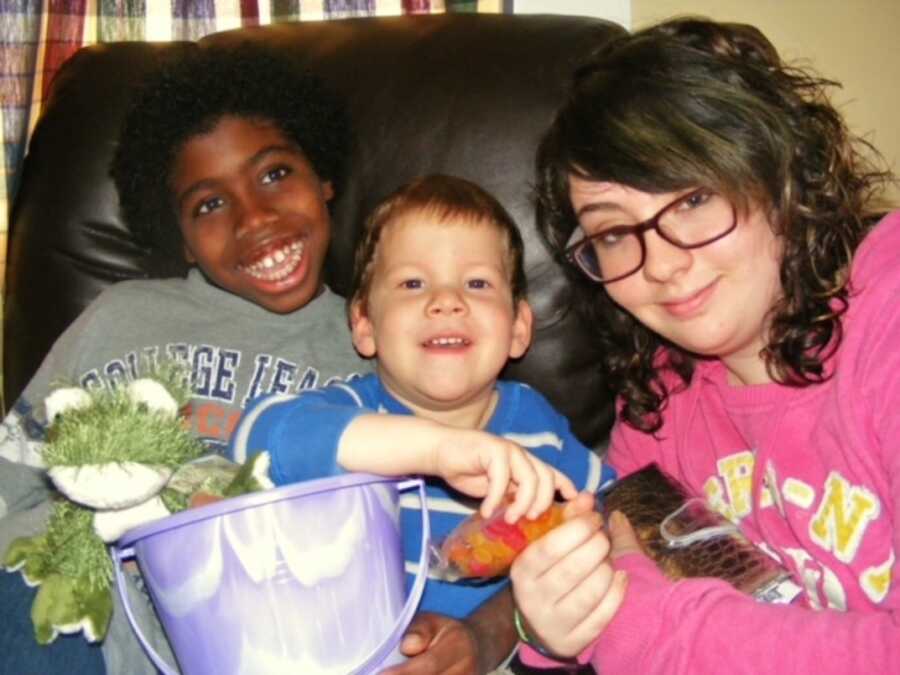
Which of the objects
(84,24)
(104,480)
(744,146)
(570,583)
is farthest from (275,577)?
(84,24)

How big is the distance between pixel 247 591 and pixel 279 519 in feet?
0.26

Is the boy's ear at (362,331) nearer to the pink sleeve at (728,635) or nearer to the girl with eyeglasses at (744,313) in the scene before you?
the girl with eyeglasses at (744,313)

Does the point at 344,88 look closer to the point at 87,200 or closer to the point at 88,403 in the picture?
the point at 87,200

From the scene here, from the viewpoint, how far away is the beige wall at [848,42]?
75.1 inches

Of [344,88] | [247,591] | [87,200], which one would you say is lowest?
[247,591]

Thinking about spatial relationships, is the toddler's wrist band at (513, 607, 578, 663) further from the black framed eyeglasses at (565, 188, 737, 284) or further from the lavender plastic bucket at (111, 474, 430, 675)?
the black framed eyeglasses at (565, 188, 737, 284)

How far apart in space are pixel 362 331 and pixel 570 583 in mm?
574

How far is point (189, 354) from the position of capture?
1.52 m

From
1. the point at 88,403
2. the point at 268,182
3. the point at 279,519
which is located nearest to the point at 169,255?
the point at 268,182

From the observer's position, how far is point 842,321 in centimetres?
117

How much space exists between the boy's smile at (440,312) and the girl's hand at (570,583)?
1.17 feet

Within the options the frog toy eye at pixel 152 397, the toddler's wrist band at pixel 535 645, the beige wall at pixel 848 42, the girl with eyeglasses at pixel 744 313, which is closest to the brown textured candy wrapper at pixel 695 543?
the girl with eyeglasses at pixel 744 313

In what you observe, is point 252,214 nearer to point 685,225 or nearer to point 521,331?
point 521,331

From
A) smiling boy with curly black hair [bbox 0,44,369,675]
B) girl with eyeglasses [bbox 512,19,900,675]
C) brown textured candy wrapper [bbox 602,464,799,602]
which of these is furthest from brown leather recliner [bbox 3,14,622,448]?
brown textured candy wrapper [bbox 602,464,799,602]
